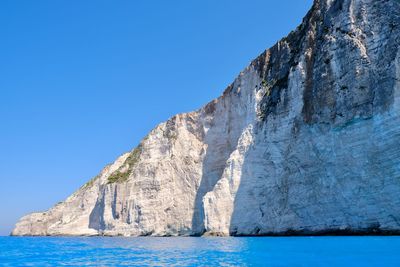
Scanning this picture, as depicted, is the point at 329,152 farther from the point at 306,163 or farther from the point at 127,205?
the point at 127,205

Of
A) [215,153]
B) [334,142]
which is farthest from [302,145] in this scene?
[215,153]

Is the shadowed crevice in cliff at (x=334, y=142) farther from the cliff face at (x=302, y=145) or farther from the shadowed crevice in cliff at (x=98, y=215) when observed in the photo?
the shadowed crevice in cliff at (x=98, y=215)

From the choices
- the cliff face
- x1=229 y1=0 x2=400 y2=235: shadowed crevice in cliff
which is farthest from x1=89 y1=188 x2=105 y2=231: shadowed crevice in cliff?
x1=229 y1=0 x2=400 y2=235: shadowed crevice in cliff

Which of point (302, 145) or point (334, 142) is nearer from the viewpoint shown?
point (334, 142)

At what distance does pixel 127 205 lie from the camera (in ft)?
172

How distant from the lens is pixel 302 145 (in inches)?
1233

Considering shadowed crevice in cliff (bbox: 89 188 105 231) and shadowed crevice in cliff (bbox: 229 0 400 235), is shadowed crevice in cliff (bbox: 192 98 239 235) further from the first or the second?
shadowed crevice in cliff (bbox: 89 188 105 231)

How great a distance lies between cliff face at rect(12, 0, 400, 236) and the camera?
2595 cm

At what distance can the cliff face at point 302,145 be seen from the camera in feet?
85.1

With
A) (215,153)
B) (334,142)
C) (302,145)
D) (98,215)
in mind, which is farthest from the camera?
(98,215)

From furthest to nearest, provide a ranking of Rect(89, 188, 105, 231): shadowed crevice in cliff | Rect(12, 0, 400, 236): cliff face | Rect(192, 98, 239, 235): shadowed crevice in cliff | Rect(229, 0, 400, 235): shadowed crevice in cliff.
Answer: Rect(89, 188, 105, 231): shadowed crevice in cliff < Rect(192, 98, 239, 235): shadowed crevice in cliff < Rect(12, 0, 400, 236): cliff face < Rect(229, 0, 400, 235): shadowed crevice in cliff

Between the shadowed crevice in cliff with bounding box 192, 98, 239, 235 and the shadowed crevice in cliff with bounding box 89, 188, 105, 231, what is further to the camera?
the shadowed crevice in cliff with bounding box 89, 188, 105, 231

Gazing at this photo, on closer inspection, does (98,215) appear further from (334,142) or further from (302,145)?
(334,142)

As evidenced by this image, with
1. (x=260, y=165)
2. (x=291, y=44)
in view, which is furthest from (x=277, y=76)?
(x=260, y=165)
